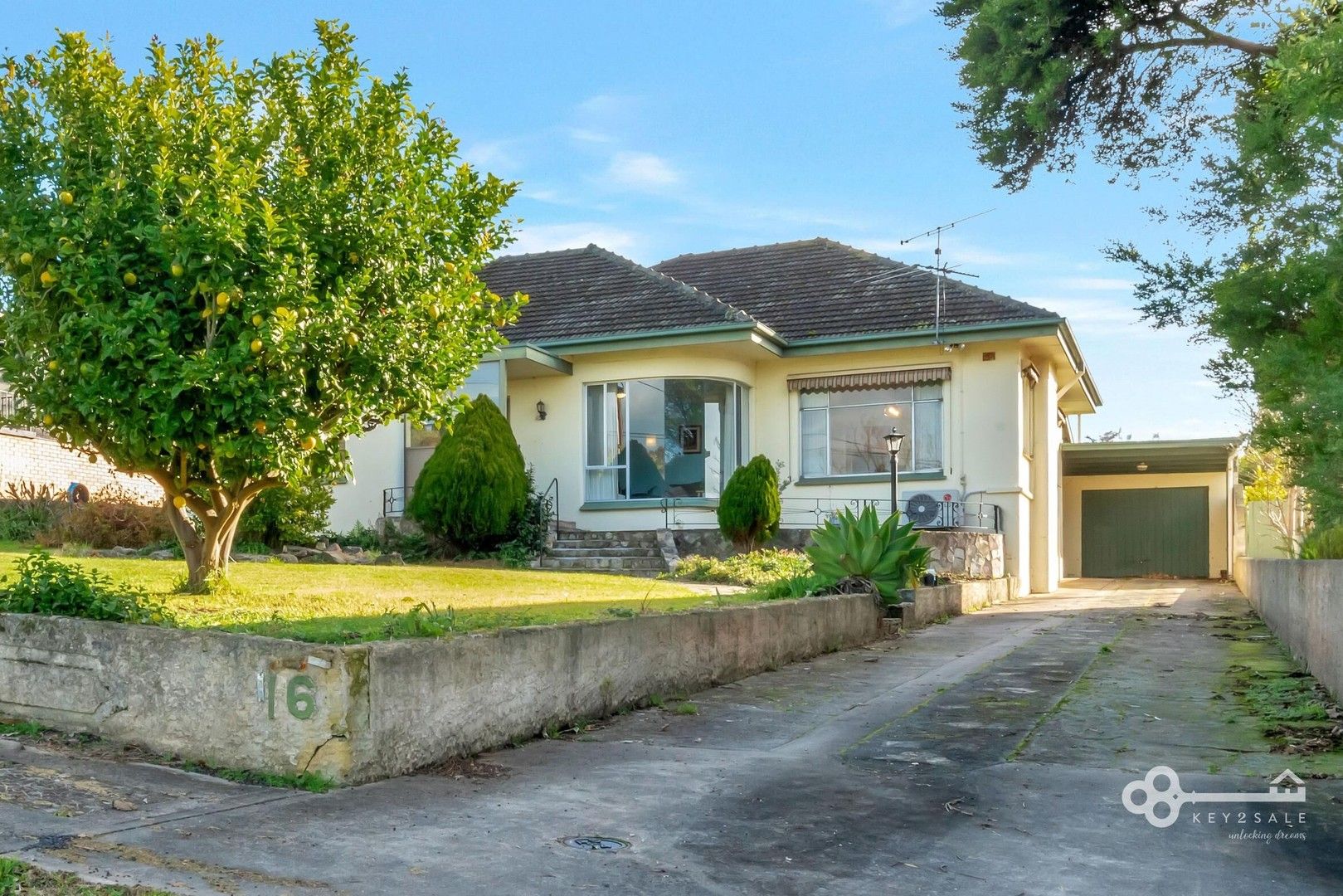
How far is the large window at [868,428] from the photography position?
66.3ft

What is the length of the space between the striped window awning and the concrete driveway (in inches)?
499

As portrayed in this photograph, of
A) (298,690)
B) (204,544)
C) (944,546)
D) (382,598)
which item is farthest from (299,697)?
(944,546)

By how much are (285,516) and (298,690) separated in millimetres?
11394

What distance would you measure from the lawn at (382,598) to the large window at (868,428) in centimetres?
737

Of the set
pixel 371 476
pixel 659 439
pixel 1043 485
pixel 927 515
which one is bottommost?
A: pixel 927 515

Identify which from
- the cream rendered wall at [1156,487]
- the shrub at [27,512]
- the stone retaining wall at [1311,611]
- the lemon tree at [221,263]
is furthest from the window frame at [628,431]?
the cream rendered wall at [1156,487]

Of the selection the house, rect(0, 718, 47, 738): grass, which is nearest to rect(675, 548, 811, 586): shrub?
the house

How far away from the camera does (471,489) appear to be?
17.3 m

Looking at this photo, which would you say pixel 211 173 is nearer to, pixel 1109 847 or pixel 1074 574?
pixel 1109 847

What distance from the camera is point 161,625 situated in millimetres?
6039

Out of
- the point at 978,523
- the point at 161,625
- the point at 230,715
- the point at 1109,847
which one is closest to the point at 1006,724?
the point at 1109,847

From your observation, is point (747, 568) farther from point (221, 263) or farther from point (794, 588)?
point (221, 263)

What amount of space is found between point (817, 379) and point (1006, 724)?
551 inches

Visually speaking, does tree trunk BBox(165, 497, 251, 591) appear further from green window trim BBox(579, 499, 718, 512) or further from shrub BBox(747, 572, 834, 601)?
green window trim BBox(579, 499, 718, 512)
